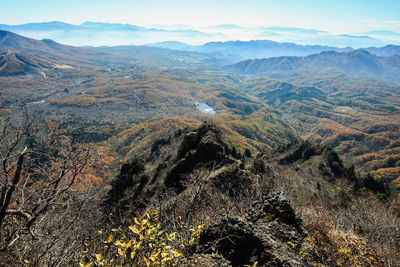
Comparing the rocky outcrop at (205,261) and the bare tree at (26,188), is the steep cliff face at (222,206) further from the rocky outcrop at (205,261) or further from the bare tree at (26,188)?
the bare tree at (26,188)

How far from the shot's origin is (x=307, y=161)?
273 feet

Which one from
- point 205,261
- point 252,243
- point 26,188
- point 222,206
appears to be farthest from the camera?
point 222,206

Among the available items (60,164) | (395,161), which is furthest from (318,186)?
(395,161)

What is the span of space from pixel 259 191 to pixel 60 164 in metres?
13.4

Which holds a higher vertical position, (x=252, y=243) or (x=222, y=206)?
(x=252, y=243)

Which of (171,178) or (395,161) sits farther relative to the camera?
(395,161)

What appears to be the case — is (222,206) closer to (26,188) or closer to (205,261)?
(205,261)

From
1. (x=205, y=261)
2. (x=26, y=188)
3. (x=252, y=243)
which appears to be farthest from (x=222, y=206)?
(x=26, y=188)

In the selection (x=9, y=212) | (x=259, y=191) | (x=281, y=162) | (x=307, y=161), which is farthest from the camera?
(x=281, y=162)

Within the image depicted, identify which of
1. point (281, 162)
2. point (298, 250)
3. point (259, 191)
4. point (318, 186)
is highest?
point (298, 250)

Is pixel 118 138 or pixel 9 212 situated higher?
pixel 9 212

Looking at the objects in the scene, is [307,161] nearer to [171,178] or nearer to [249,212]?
[171,178]

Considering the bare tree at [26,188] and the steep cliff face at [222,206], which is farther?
the bare tree at [26,188]

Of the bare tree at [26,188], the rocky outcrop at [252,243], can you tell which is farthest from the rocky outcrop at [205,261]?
the bare tree at [26,188]
